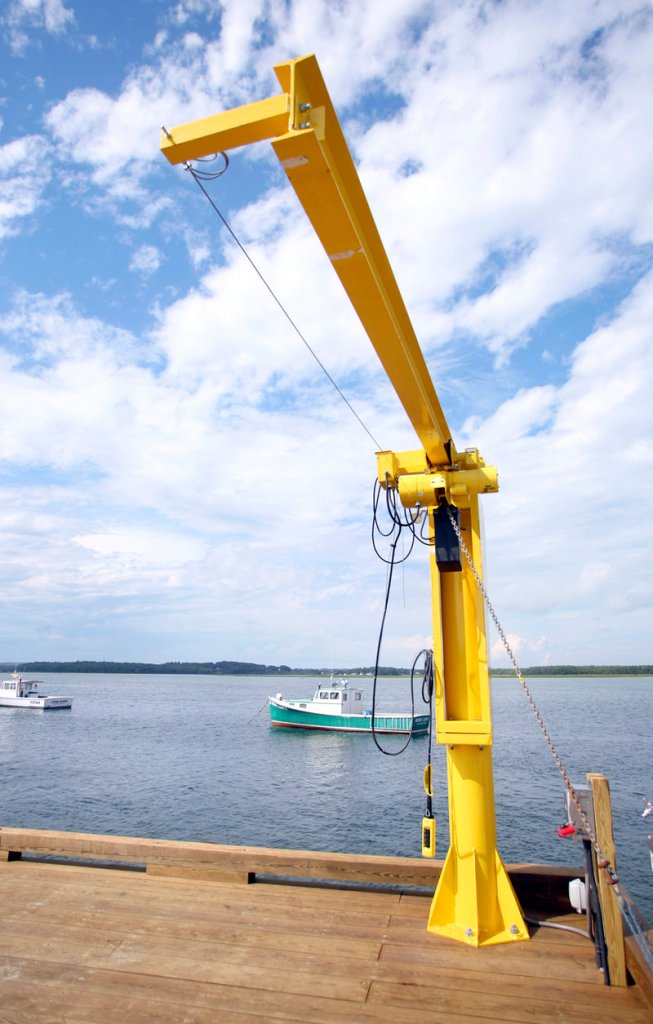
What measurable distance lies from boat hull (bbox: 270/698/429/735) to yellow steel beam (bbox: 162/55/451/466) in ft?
132

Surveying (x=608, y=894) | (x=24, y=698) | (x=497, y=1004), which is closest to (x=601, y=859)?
(x=608, y=894)

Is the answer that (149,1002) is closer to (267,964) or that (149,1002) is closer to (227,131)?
(267,964)

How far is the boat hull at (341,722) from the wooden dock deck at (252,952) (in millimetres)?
37757

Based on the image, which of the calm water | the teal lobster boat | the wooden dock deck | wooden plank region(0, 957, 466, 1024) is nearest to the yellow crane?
the wooden dock deck

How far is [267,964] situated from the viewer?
3582 millimetres

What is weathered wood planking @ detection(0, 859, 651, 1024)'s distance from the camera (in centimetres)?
312

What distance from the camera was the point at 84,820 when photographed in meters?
19.2

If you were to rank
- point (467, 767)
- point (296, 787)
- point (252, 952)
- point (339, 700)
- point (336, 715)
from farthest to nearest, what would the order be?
point (339, 700), point (336, 715), point (296, 787), point (467, 767), point (252, 952)

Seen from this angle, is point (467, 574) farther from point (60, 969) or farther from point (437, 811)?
point (437, 811)

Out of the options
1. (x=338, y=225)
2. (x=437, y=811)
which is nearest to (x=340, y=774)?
(x=437, y=811)

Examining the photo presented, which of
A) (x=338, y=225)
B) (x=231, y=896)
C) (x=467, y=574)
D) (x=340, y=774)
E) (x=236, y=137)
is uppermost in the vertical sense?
(x=236, y=137)

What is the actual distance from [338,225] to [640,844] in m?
19.0

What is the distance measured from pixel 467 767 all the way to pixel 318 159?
156 inches

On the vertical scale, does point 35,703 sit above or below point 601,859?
below
